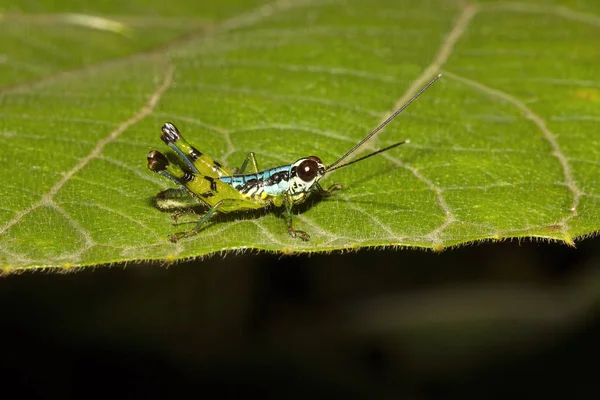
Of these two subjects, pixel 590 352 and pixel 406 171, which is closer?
pixel 406 171

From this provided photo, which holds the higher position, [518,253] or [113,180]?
[518,253]

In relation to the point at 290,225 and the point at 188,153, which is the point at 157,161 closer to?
the point at 188,153

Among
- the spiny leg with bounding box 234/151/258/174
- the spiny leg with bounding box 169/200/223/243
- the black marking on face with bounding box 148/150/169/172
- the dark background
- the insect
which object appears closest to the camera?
the spiny leg with bounding box 169/200/223/243

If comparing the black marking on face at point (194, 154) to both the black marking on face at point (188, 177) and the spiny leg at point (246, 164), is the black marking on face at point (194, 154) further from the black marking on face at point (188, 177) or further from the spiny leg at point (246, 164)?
the spiny leg at point (246, 164)

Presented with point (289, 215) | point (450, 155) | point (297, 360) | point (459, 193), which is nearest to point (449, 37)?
point (450, 155)

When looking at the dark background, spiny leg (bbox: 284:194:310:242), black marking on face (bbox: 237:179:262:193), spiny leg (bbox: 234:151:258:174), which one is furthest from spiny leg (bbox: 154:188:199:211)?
the dark background

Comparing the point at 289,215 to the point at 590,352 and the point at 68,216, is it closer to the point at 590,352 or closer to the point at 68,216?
the point at 68,216

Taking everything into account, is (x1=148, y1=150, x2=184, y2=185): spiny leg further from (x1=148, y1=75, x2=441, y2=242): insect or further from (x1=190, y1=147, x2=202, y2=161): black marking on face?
(x1=190, y1=147, x2=202, y2=161): black marking on face

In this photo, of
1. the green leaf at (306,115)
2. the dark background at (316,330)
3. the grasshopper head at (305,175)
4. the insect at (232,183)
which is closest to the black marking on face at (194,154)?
the insect at (232,183)
